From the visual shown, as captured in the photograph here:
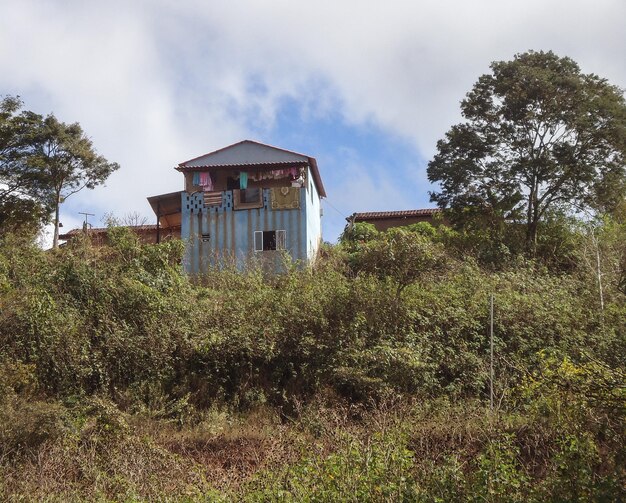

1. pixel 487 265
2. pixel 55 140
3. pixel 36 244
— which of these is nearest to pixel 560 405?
pixel 487 265

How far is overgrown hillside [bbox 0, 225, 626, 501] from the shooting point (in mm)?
7539

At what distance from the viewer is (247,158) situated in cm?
2336

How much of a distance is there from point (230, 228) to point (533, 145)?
10.5 m

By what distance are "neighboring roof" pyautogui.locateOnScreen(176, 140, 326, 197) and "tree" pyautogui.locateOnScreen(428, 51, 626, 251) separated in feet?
16.0

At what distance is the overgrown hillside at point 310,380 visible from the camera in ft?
24.7

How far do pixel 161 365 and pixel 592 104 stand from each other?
15.8 metres

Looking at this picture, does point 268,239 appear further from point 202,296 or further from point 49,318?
point 49,318

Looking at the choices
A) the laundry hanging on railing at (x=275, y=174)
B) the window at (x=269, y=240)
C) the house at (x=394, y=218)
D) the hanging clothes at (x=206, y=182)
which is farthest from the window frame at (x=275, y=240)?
the house at (x=394, y=218)

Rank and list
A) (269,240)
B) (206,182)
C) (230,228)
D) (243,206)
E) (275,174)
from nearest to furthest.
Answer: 1. (269,240)
2. (230,228)
3. (243,206)
4. (275,174)
5. (206,182)

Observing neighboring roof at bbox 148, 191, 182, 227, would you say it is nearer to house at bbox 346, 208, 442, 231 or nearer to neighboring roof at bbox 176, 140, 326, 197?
neighboring roof at bbox 176, 140, 326, 197

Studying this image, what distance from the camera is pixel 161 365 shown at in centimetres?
1337

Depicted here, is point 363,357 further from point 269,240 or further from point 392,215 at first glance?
point 392,215

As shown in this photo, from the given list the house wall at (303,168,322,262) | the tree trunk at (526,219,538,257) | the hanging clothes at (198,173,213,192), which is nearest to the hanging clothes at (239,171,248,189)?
the hanging clothes at (198,173,213,192)

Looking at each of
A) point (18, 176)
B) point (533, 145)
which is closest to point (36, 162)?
point (18, 176)
